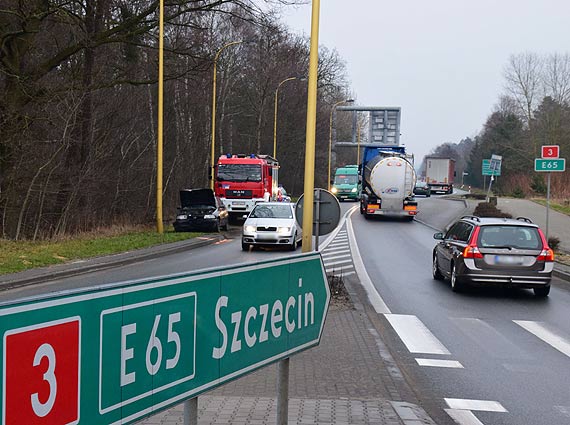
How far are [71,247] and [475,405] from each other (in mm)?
16411

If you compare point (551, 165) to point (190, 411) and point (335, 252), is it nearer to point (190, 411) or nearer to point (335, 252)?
point (335, 252)

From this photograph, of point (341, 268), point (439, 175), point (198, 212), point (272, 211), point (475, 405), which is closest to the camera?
point (475, 405)

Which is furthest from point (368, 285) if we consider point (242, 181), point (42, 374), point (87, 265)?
point (242, 181)

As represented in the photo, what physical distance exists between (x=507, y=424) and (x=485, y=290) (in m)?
9.39

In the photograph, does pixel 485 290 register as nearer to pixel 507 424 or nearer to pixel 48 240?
pixel 507 424

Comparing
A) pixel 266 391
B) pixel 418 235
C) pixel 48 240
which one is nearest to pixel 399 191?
pixel 418 235

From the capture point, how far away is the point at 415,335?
395 inches

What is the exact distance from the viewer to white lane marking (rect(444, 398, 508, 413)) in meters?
6.48

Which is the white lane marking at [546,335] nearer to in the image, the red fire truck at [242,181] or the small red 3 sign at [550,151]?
the small red 3 sign at [550,151]

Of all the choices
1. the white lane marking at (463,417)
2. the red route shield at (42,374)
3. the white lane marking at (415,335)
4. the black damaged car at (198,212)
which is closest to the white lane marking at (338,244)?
the black damaged car at (198,212)

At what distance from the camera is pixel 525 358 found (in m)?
8.73

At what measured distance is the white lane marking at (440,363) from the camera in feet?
26.9

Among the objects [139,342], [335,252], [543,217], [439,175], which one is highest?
[139,342]

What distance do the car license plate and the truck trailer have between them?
216ft
